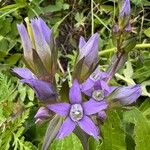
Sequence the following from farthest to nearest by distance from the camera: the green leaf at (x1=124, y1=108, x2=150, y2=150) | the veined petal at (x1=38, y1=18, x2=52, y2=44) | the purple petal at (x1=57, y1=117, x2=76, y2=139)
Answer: the green leaf at (x1=124, y1=108, x2=150, y2=150)
the veined petal at (x1=38, y1=18, x2=52, y2=44)
the purple petal at (x1=57, y1=117, x2=76, y2=139)

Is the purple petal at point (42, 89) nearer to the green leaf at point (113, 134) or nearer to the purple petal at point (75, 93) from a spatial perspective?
the purple petal at point (75, 93)

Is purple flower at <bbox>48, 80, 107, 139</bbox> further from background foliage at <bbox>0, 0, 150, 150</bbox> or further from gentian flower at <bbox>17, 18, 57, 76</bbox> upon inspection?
background foliage at <bbox>0, 0, 150, 150</bbox>

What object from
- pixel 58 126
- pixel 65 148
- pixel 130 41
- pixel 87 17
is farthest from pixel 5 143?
pixel 87 17

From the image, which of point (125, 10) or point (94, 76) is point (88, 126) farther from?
point (125, 10)

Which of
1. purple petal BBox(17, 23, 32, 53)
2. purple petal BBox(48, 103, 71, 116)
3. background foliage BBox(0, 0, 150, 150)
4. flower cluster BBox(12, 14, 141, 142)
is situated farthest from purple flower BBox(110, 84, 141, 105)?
background foliage BBox(0, 0, 150, 150)

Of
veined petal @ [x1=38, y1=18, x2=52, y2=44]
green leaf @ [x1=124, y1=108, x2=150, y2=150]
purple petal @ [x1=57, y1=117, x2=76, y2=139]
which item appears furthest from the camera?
green leaf @ [x1=124, y1=108, x2=150, y2=150]

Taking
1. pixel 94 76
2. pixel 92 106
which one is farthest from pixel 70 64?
pixel 92 106

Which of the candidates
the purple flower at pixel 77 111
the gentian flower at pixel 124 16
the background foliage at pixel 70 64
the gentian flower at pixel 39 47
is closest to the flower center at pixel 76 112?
the purple flower at pixel 77 111
